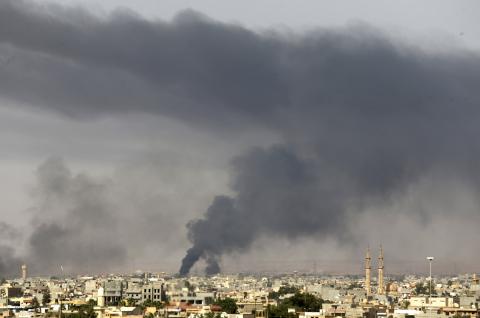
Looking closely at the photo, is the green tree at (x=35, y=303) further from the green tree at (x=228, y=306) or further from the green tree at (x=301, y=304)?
the green tree at (x=301, y=304)

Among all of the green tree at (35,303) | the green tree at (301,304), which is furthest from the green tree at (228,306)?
the green tree at (35,303)

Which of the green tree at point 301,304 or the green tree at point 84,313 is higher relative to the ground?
the green tree at point 301,304

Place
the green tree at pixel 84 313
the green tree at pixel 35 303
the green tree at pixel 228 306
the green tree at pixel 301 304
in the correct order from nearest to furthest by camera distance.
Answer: the green tree at pixel 84 313
the green tree at pixel 301 304
the green tree at pixel 228 306
the green tree at pixel 35 303

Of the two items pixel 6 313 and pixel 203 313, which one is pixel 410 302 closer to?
pixel 203 313

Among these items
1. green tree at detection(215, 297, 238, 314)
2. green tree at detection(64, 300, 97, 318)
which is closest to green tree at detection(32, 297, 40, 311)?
green tree at detection(64, 300, 97, 318)

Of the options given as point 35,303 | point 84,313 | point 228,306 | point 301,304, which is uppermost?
point 35,303

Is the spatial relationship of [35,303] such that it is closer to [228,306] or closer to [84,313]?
[228,306]

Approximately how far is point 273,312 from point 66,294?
66556 millimetres

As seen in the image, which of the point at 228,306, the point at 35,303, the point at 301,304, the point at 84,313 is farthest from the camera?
the point at 35,303

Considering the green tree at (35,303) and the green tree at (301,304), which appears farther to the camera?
the green tree at (35,303)

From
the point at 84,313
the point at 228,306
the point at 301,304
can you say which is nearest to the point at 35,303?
the point at 228,306

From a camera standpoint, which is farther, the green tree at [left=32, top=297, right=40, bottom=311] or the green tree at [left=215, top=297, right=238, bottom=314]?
the green tree at [left=32, top=297, right=40, bottom=311]

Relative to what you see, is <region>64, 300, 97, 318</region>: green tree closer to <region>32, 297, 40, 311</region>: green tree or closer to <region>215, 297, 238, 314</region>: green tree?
<region>32, 297, 40, 311</region>: green tree

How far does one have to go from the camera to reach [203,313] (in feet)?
425
